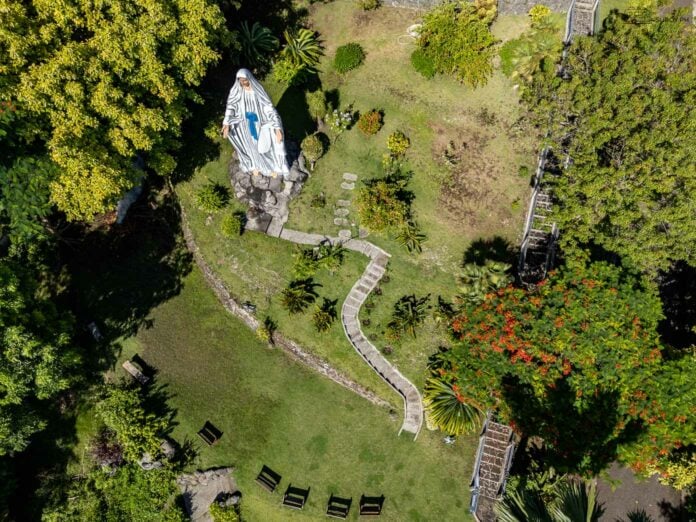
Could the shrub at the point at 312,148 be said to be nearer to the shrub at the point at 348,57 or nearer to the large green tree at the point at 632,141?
the shrub at the point at 348,57

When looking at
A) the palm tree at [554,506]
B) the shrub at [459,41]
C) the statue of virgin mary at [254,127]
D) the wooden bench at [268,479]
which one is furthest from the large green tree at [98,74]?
the palm tree at [554,506]

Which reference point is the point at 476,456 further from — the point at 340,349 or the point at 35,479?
the point at 35,479

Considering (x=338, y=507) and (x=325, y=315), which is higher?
(x=325, y=315)

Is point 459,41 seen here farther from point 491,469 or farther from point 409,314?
point 491,469

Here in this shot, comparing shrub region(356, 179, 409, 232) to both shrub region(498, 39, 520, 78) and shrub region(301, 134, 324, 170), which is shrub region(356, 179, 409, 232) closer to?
shrub region(301, 134, 324, 170)

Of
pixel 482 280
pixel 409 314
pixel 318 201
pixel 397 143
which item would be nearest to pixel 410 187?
pixel 397 143

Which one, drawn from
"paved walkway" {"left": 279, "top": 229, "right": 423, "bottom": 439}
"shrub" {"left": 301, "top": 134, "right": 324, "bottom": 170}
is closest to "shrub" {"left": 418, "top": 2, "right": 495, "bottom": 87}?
"shrub" {"left": 301, "top": 134, "right": 324, "bottom": 170}
